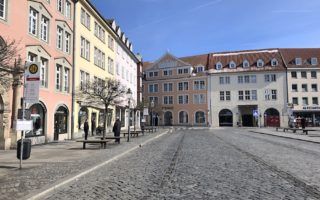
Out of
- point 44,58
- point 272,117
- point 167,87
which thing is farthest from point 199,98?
point 44,58

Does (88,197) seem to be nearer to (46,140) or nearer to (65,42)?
(46,140)

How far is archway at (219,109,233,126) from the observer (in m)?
72.6

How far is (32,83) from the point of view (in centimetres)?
1138

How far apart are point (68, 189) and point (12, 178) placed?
2.11m

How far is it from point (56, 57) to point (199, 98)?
52.1m

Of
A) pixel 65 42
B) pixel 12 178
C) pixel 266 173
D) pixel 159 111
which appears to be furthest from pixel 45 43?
pixel 159 111

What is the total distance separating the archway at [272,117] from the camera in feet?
227

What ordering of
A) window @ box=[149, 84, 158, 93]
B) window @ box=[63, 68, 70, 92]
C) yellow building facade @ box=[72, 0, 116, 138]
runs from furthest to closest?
1. window @ box=[149, 84, 158, 93]
2. yellow building facade @ box=[72, 0, 116, 138]
3. window @ box=[63, 68, 70, 92]

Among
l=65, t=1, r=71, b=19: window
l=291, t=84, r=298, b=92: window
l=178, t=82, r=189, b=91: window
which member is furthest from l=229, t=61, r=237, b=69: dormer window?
l=65, t=1, r=71, b=19: window

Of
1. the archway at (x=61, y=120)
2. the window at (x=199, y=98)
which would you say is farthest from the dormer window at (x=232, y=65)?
the archway at (x=61, y=120)

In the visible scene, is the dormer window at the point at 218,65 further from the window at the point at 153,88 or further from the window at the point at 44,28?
the window at the point at 44,28

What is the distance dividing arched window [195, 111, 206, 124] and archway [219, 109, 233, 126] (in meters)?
3.86

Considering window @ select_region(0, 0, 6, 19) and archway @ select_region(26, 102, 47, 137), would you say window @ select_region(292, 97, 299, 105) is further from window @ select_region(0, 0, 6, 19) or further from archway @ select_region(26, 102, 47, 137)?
window @ select_region(0, 0, 6, 19)

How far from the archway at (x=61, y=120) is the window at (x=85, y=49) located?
21.3 ft
